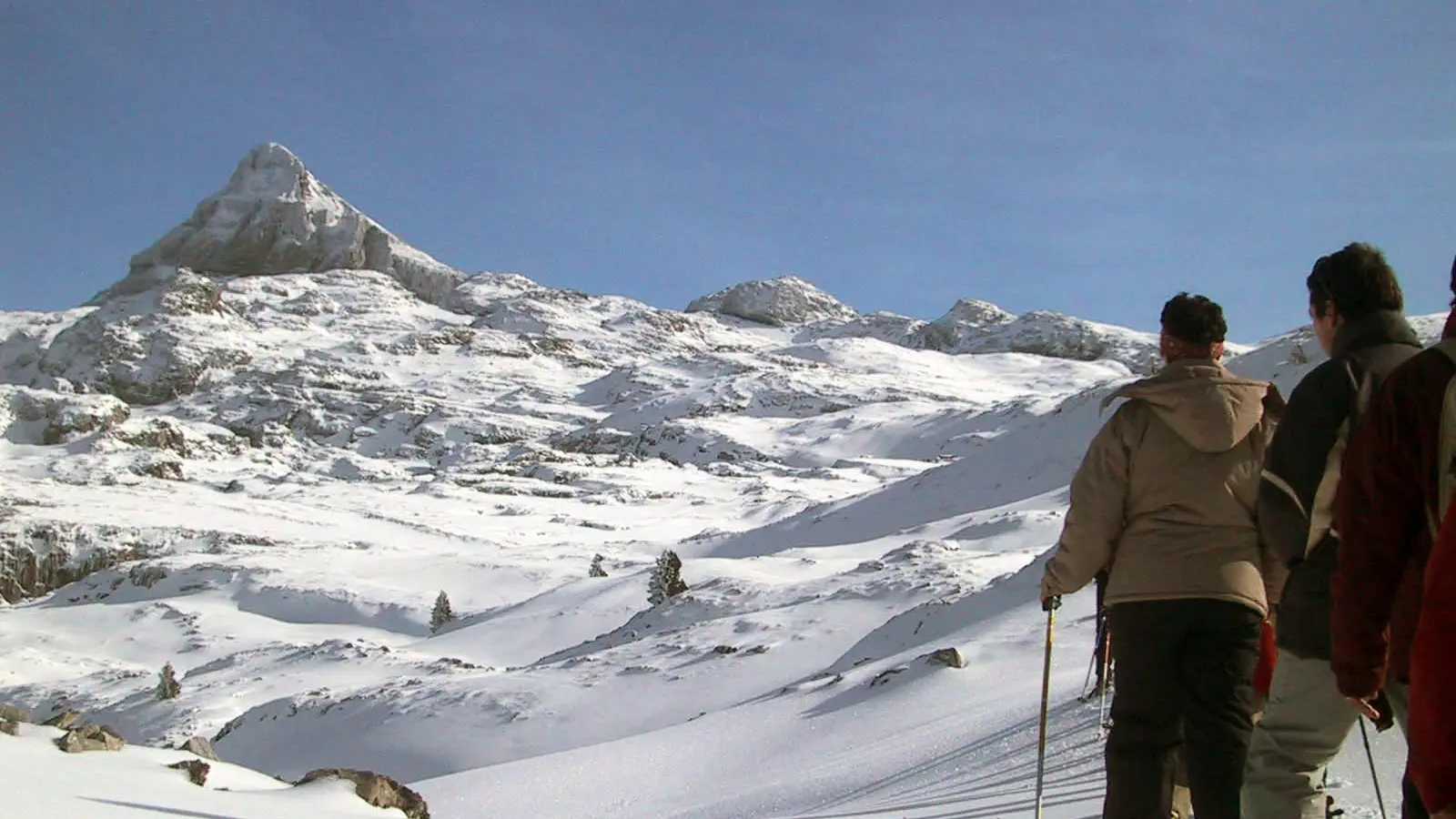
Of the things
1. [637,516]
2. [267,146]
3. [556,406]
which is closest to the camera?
[637,516]

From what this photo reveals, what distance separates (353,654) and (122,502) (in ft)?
106

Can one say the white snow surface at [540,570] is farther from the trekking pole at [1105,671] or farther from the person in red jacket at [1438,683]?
the person in red jacket at [1438,683]

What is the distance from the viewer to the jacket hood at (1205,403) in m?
3.30

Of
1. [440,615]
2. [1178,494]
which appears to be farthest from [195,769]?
[440,615]

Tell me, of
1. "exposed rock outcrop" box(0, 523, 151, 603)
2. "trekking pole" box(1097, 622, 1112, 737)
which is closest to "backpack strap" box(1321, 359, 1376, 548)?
"trekking pole" box(1097, 622, 1112, 737)

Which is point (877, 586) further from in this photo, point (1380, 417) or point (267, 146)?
point (267, 146)

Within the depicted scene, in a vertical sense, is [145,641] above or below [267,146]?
below

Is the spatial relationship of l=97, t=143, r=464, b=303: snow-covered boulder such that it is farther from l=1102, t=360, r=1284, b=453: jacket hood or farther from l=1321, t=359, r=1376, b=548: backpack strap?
l=1321, t=359, r=1376, b=548: backpack strap

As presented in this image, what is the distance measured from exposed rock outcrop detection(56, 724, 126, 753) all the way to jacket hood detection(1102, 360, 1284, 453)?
594 cm

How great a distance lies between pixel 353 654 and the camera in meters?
22.2

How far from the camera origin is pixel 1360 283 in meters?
2.90

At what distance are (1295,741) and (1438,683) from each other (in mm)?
1490

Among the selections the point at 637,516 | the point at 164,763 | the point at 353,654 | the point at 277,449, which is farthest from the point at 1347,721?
the point at 277,449

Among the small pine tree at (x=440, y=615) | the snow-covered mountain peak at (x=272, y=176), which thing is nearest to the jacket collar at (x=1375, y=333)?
→ the small pine tree at (x=440, y=615)
